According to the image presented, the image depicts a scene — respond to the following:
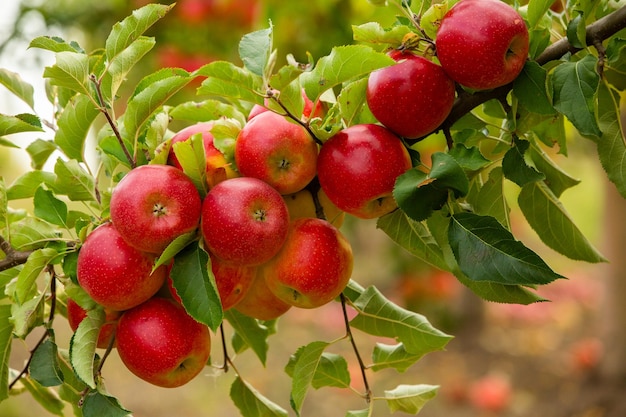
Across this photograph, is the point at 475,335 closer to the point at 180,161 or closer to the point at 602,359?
the point at 602,359

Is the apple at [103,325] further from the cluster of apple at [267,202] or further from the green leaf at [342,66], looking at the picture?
the green leaf at [342,66]

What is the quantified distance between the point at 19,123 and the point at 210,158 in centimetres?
20

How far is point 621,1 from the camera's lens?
688 millimetres

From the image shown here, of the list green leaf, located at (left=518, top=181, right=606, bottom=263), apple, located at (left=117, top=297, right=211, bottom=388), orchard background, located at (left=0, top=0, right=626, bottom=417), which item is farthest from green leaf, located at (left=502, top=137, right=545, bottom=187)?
orchard background, located at (left=0, top=0, right=626, bottom=417)

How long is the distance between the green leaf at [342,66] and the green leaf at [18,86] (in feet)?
1.15

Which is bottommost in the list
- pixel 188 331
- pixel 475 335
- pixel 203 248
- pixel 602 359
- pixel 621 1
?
pixel 475 335

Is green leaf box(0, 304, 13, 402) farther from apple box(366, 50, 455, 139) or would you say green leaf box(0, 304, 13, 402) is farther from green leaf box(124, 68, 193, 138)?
apple box(366, 50, 455, 139)

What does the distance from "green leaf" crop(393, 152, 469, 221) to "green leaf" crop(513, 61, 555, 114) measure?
12cm

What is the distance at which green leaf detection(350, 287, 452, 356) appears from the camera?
768mm

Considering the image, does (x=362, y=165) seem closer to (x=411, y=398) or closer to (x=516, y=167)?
(x=516, y=167)

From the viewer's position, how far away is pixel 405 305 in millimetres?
4598

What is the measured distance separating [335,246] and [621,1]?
0.38 meters

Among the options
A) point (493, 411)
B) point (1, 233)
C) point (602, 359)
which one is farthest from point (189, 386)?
point (1, 233)

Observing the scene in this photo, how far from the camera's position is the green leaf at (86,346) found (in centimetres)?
64
